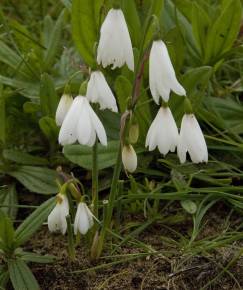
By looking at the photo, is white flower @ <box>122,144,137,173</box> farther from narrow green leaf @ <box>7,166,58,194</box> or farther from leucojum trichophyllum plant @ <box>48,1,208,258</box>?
narrow green leaf @ <box>7,166,58,194</box>

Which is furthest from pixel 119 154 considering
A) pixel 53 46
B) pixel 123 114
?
pixel 53 46

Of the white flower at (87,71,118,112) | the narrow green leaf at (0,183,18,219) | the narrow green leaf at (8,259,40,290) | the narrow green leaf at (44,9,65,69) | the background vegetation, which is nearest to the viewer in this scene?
the white flower at (87,71,118,112)

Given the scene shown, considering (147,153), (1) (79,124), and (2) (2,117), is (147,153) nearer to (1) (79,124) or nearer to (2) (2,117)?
(2) (2,117)

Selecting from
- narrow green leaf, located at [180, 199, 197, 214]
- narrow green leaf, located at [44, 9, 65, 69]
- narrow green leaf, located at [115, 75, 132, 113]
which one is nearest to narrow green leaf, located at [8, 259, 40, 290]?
narrow green leaf, located at [180, 199, 197, 214]

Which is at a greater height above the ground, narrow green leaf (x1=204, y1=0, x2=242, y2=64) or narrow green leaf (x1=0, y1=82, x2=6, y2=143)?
narrow green leaf (x1=204, y1=0, x2=242, y2=64)

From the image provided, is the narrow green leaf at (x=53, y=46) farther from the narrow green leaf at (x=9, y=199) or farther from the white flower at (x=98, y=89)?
the white flower at (x=98, y=89)

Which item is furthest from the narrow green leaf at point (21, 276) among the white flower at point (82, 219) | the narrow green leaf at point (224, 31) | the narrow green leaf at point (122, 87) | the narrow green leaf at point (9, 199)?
the narrow green leaf at point (224, 31)
